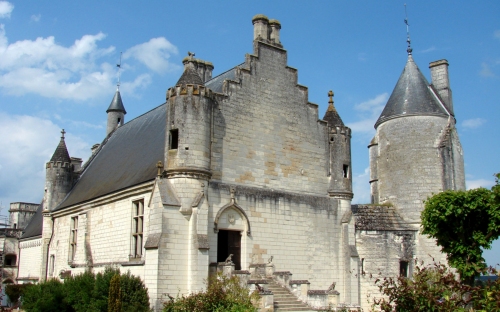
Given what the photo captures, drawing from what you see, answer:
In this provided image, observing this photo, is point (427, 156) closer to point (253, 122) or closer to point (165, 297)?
point (253, 122)

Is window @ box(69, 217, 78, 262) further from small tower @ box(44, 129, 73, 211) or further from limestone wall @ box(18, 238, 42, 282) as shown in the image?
limestone wall @ box(18, 238, 42, 282)

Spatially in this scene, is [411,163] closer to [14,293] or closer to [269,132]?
[269,132]

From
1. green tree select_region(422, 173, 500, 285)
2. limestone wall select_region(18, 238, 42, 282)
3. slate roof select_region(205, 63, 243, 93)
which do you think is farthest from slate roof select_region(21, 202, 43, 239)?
green tree select_region(422, 173, 500, 285)

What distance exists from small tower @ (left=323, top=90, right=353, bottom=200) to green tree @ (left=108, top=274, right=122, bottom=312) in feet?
36.9

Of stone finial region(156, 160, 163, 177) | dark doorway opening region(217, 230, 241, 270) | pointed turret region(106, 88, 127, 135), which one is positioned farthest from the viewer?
pointed turret region(106, 88, 127, 135)

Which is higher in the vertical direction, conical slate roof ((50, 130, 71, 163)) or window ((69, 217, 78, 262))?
conical slate roof ((50, 130, 71, 163))

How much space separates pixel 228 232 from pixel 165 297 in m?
3.96

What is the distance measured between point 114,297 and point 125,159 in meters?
11.3

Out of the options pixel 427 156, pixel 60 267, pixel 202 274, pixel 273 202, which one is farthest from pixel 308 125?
pixel 60 267

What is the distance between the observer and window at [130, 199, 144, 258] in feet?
70.6

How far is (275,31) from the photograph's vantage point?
24141 millimetres

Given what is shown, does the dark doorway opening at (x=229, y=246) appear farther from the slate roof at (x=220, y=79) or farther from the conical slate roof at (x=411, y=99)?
the conical slate roof at (x=411, y=99)

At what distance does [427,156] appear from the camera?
25.9m

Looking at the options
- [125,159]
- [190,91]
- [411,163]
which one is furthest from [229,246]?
[411,163]
